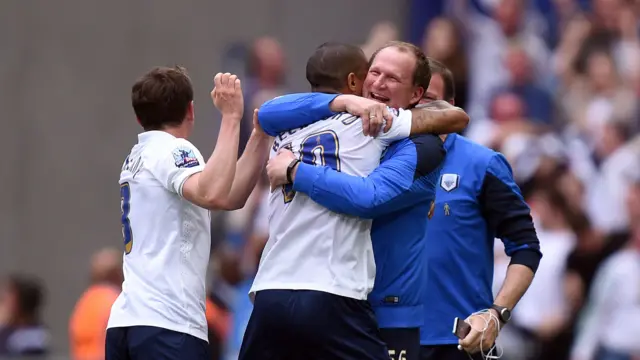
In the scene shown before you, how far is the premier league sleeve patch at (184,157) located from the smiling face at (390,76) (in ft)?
2.52

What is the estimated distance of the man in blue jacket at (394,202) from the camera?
185 inches

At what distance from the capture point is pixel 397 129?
189 inches

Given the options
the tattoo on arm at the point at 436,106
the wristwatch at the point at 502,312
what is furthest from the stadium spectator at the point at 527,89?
the tattoo on arm at the point at 436,106

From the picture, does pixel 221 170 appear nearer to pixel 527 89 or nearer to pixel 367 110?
pixel 367 110

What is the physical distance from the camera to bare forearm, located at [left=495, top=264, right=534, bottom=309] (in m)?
5.67

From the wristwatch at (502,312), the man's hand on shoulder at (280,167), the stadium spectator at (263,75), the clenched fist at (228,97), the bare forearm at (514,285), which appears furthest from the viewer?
the stadium spectator at (263,75)

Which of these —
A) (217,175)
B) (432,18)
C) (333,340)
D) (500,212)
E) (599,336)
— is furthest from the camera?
(432,18)

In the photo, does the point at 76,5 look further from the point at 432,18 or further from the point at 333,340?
the point at 333,340

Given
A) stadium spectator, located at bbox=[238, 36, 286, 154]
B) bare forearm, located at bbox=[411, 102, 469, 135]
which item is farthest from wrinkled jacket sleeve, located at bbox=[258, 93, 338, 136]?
stadium spectator, located at bbox=[238, 36, 286, 154]

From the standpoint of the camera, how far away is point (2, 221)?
14.7 metres

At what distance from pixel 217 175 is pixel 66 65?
34.2ft

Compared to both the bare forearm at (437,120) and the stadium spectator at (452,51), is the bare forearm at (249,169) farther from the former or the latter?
the stadium spectator at (452,51)

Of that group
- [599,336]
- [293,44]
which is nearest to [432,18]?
[293,44]

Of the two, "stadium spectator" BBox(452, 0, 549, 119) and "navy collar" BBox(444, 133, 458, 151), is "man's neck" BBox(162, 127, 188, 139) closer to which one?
"navy collar" BBox(444, 133, 458, 151)
